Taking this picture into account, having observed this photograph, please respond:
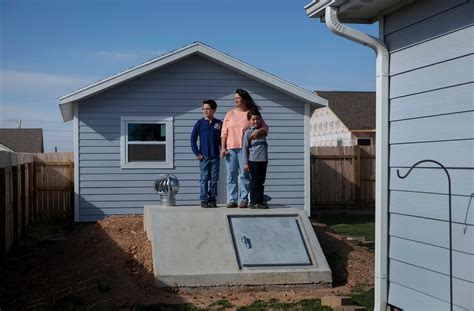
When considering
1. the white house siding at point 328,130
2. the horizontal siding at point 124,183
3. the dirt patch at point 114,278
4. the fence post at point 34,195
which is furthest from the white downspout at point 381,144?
the white house siding at point 328,130

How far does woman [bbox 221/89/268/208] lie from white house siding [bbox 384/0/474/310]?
4.03 metres

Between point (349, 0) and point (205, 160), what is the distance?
16.3ft

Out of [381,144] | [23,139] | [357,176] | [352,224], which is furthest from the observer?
[23,139]

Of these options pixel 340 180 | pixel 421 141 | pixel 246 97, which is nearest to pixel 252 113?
pixel 246 97

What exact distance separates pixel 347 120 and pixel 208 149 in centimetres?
2549

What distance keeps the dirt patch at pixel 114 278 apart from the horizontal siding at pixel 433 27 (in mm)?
3516

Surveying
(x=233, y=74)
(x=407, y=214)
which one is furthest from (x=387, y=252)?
(x=233, y=74)

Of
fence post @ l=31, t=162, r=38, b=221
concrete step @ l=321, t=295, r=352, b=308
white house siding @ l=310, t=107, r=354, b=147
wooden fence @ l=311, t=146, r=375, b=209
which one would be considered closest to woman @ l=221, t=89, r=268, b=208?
concrete step @ l=321, t=295, r=352, b=308

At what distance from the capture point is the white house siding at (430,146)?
15.7ft

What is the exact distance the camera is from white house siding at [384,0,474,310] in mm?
4781

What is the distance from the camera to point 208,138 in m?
10.3

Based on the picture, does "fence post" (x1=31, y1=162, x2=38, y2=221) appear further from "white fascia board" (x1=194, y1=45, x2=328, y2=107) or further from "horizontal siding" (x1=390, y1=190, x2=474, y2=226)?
"horizontal siding" (x1=390, y1=190, x2=474, y2=226)

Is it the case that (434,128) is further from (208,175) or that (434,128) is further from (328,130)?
(328,130)

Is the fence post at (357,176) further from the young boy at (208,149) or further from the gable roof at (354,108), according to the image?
the gable roof at (354,108)
